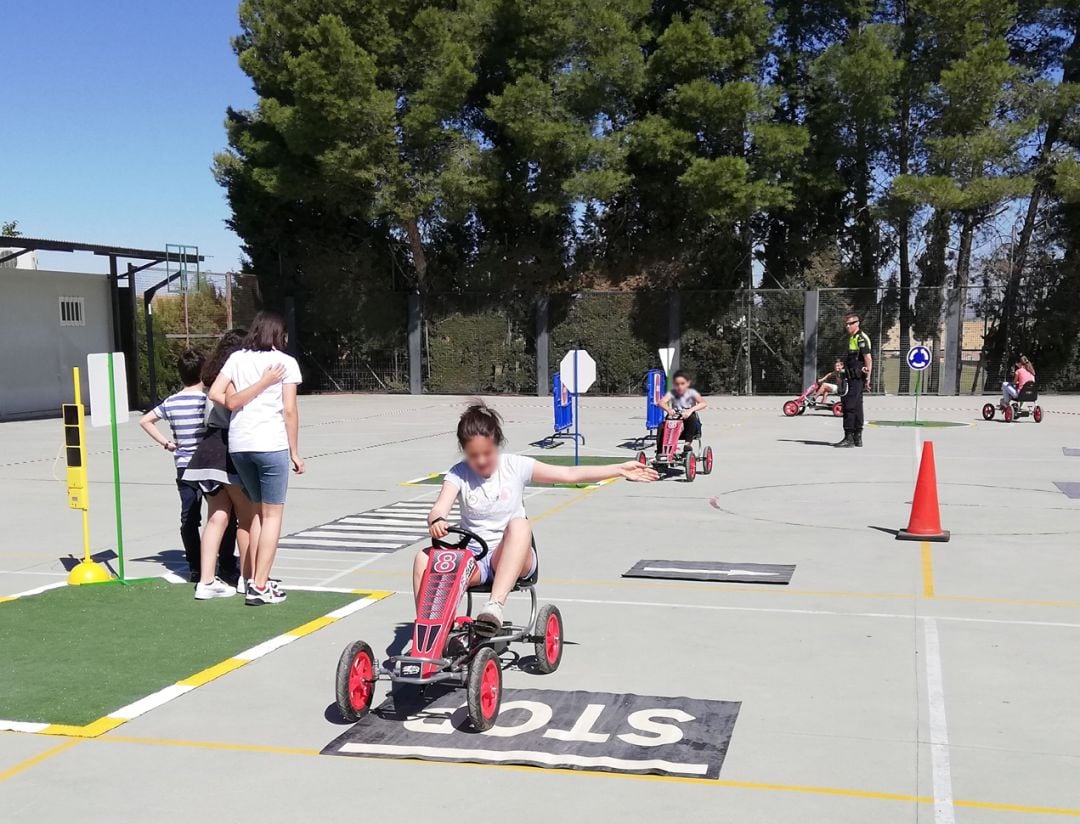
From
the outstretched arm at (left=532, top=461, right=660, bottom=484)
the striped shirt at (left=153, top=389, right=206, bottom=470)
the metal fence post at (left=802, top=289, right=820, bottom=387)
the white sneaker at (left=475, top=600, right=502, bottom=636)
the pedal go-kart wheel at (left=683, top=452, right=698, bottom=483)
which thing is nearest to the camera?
the white sneaker at (left=475, top=600, right=502, bottom=636)

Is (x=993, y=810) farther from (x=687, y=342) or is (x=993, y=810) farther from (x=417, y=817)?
(x=687, y=342)

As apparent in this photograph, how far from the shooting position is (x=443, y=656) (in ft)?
16.7

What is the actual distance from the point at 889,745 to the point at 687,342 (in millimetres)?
27817

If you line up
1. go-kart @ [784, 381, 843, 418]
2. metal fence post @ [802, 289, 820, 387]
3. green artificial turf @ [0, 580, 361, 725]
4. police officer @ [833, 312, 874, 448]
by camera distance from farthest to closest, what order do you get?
metal fence post @ [802, 289, 820, 387]
go-kart @ [784, 381, 843, 418]
police officer @ [833, 312, 874, 448]
green artificial turf @ [0, 580, 361, 725]

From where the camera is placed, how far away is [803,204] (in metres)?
32.6

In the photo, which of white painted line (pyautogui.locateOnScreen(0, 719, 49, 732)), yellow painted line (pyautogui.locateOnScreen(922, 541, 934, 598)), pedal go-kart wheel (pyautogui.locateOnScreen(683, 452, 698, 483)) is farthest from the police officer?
white painted line (pyautogui.locateOnScreen(0, 719, 49, 732))

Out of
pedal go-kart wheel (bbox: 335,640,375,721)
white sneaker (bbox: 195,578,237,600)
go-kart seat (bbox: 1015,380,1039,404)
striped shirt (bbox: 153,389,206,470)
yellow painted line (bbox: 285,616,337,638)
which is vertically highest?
striped shirt (bbox: 153,389,206,470)

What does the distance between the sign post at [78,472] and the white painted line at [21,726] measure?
2784 mm

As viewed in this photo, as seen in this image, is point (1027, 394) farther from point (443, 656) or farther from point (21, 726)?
point (21, 726)

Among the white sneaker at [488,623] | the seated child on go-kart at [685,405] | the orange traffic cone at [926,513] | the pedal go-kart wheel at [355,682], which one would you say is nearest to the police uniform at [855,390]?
the seated child on go-kart at [685,405]

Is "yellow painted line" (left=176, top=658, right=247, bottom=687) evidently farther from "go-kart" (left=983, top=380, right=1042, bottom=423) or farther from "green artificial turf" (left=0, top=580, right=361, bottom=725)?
"go-kart" (left=983, top=380, right=1042, bottom=423)

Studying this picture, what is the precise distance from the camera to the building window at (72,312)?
26.8 metres

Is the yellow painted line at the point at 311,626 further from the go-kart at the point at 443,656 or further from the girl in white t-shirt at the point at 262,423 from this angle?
the go-kart at the point at 443,656

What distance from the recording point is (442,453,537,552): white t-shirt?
5.54m
